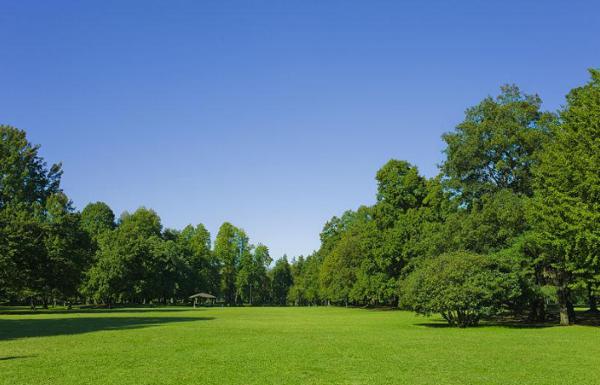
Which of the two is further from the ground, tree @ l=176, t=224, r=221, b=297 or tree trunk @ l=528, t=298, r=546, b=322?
tree @ l=176, t=224, r=221, b=297

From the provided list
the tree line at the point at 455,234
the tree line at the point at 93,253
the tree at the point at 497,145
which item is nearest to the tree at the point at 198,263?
the tree line at the point at 93,253

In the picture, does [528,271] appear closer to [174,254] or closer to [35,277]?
[35,277]

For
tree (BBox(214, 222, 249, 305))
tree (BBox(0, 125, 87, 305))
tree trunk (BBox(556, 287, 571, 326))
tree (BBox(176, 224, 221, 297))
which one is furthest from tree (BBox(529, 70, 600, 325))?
tree (BBox(214, 222, 249, 305))

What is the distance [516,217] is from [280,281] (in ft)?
384

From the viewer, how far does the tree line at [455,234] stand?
104 feet

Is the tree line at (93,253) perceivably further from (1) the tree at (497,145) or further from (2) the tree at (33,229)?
(1) the tree at (497,145)

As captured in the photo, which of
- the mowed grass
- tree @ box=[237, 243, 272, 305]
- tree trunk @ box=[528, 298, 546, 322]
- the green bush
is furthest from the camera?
tree @ box=[237, 243, 272, 305]

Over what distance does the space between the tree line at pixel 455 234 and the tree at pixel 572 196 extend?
0.09 m

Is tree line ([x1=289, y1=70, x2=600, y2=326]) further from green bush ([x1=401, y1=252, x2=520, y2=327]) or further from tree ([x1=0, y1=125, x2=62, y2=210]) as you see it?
tree ([x1=0, y1=125, x2=62, y2=210])

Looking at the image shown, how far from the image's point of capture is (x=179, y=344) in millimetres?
21172

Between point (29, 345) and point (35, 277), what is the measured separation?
39449mm

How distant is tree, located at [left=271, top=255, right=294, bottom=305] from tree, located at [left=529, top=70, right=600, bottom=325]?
4598 inches

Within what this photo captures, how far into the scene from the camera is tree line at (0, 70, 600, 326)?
104 ft

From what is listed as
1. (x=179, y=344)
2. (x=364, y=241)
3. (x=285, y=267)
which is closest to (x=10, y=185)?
(x=364, y=241)
